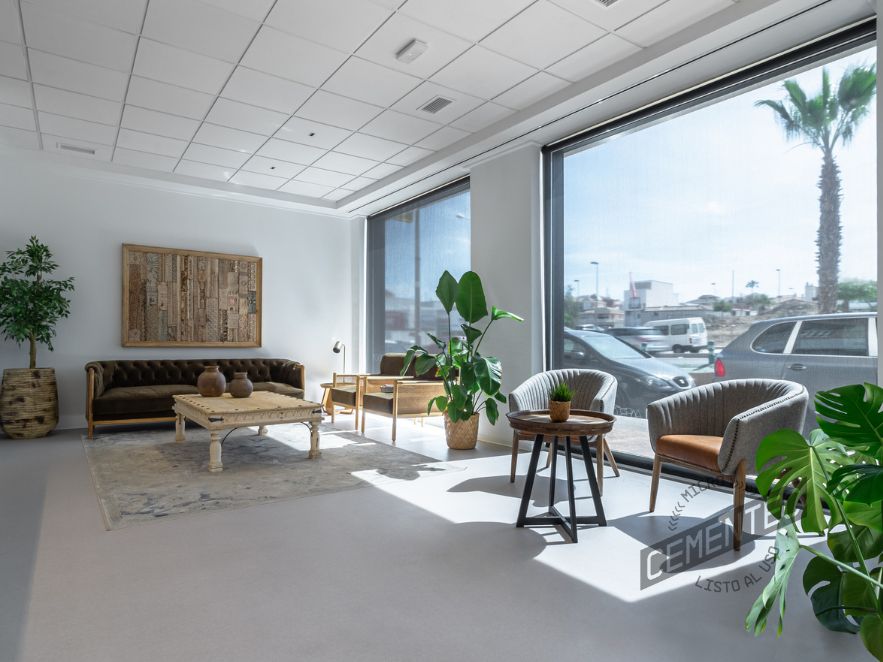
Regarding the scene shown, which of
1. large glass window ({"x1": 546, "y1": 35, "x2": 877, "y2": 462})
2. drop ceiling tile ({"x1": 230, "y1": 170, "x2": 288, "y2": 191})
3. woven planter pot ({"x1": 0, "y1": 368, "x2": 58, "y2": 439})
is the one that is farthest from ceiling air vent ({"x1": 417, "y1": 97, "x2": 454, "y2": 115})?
woven planter pot ({"x1": 0, "y1": 368, "x2": 58, "y2": 439})

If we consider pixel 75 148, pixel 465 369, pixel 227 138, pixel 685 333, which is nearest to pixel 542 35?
pixel 685 333

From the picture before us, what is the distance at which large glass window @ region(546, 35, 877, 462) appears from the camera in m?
3.61

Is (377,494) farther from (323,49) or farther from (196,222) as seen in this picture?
(196,222)

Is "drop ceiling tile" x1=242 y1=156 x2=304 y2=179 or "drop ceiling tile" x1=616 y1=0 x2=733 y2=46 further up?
"drop ceiling tile" x1=616 y1=0 x2=733 y2=46

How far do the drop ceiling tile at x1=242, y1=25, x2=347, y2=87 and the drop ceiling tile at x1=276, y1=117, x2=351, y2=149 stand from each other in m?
0.91

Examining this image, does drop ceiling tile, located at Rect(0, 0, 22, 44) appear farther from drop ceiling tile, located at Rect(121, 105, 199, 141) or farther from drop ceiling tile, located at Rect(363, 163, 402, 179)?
drop ceiling tile, located at Rect(363, 163, 402, 179)

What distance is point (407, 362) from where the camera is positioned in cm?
577

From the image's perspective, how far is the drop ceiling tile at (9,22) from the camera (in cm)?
358

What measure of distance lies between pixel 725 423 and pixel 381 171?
16.5ft

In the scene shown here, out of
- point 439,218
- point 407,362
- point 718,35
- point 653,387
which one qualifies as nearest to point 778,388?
point 653,387

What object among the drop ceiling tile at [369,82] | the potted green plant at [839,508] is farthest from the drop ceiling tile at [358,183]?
the potted green plant at [839,508]

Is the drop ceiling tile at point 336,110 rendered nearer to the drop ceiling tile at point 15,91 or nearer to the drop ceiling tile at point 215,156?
the drop ceiling tile at point 215,156

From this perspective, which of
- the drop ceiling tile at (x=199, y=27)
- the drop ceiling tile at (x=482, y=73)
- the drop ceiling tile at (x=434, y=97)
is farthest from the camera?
the drop ceiling tile at (x=434, y=97)

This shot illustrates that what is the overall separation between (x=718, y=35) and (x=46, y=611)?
15.9 feet
